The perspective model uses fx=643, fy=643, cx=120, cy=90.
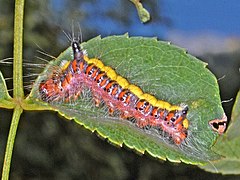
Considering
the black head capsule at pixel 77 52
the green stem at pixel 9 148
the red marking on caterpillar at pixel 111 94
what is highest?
the black head capsule at pixel 77 52

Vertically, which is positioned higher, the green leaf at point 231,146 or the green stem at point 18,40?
the green stem at point 18,40

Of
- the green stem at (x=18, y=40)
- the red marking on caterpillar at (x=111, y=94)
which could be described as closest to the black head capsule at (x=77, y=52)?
the red marking on caterpillar at (x=111, y=94)

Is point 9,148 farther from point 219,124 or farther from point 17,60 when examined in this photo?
point 219,124

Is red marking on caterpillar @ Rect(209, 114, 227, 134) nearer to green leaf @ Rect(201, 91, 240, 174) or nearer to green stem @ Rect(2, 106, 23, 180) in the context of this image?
green leaf @ Rect(201, 91, 240, 174)

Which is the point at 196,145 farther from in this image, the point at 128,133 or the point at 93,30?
the point at 93,30

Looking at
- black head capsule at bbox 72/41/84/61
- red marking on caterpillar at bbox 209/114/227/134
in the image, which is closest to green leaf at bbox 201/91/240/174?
red marking on caterpillar at bbox 209/114/227/134

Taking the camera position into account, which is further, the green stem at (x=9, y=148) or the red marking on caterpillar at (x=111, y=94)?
the red marking on caterpillar at (x=111, y=94)

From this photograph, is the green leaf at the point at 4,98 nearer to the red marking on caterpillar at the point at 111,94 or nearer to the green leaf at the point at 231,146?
the red marking on caterpillar at the point at 111,94
